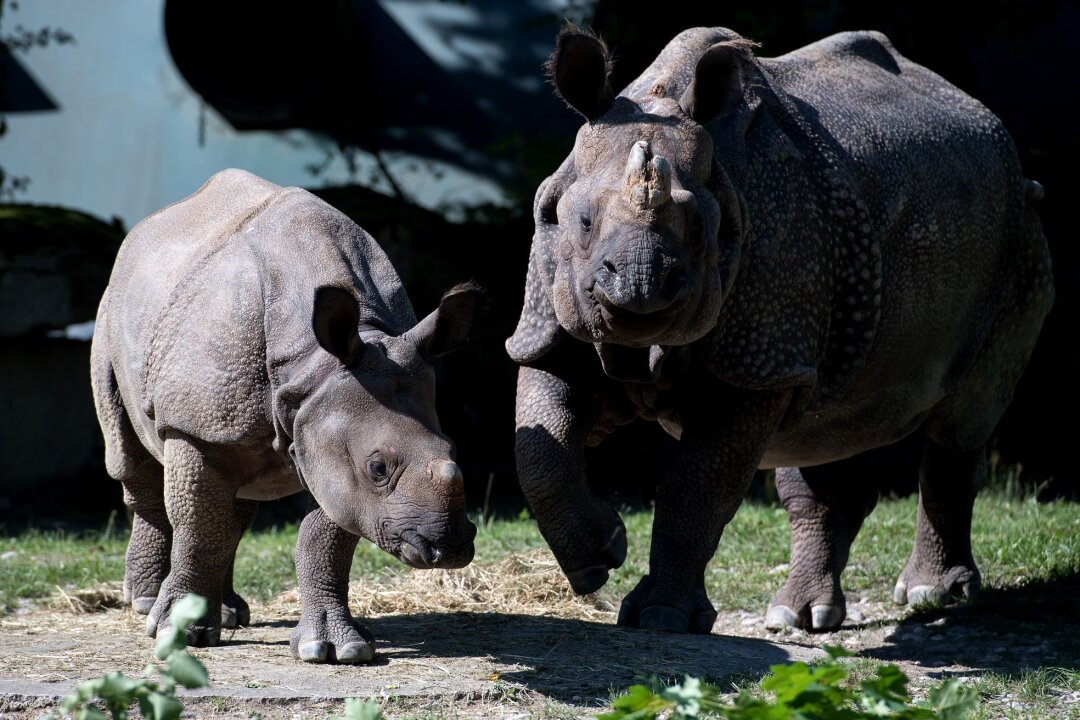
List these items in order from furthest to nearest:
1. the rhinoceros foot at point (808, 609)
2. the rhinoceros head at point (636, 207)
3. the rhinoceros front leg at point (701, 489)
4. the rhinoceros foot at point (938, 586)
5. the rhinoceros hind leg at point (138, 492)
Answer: the rhinoceros foot at point (938, 586) → the rhinoceros foot at point (808, 609) → the rhinoceros hind leg at point (138, 492) → the rhinoceros front leg at point (701, 489) → the rhinoceros head at point (636, 207)

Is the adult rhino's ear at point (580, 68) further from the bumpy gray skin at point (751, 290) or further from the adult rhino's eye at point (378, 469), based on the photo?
the adult rhino's eye at point (378, 469)

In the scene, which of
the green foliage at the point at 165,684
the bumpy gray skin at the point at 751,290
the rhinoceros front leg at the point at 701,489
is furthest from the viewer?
the rhinoceros front leg at the point at 701,489

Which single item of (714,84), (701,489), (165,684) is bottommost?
(701,489)

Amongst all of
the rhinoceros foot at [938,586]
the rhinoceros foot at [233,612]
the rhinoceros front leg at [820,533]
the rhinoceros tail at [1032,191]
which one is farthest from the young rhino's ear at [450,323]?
the rhinoceros tail at [1032,191]

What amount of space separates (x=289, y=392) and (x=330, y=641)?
896 millimetres

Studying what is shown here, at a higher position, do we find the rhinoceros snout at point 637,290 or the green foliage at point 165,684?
the rhinoceros snout at point 637,290

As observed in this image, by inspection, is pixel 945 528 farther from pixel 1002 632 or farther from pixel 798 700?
pixel 798 700

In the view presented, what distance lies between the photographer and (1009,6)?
1140 cm

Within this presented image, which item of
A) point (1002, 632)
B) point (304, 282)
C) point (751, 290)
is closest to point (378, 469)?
point (304, 282)

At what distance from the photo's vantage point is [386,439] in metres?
5.02

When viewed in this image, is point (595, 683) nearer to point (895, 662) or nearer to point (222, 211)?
point (895, 662)

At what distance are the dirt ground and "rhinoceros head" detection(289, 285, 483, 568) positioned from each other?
0.51 meters

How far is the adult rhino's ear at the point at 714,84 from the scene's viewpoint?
5.49m

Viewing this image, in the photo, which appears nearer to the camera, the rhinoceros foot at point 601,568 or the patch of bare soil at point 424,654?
the patch of bare soil at point 424,654
